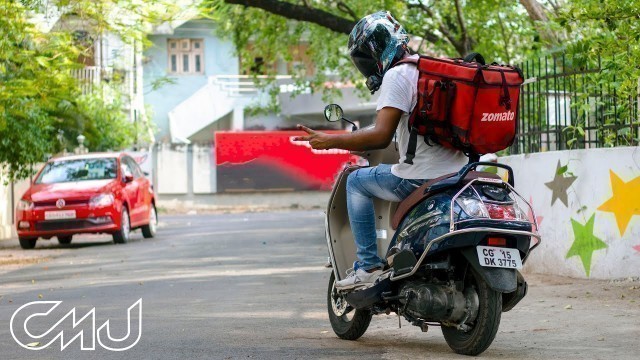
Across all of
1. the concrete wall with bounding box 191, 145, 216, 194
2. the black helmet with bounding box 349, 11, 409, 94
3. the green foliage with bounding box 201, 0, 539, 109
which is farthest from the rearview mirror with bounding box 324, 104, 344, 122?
the concrete wall with bounding box 191, 145, 216, 194

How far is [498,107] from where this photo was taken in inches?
288

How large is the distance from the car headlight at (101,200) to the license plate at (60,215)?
369 millimetres

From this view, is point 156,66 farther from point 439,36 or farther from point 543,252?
point 543,252

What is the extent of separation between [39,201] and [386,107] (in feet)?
52.9

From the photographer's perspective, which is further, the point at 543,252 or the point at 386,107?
the point at 543,252

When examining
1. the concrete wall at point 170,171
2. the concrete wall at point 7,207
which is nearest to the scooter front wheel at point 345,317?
the concrete wall at point 7,207

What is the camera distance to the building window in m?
55.0

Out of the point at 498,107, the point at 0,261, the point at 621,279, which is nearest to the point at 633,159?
the point at 621,279

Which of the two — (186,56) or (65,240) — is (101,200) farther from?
(186,56)

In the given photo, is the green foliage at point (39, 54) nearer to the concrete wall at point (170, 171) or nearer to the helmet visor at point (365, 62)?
the helmet visor at point (365, 62)

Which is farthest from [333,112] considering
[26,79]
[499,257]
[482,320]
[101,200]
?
[101,200]

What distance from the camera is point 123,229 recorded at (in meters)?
23.2

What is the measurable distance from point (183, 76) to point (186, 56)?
93 cm

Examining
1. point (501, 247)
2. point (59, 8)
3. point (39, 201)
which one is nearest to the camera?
point (501, 247)
